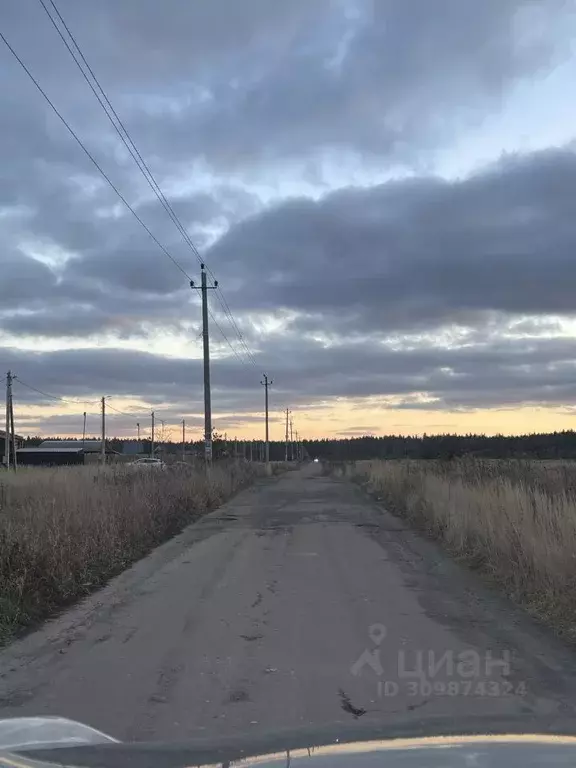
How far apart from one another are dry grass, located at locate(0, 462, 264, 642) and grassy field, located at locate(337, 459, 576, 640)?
17.8ft

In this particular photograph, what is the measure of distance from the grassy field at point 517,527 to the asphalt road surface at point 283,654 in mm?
433

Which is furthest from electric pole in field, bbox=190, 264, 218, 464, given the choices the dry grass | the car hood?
the car hood

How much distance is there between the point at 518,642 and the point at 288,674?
2.41 metres

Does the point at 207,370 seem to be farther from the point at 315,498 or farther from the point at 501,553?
the point at 501,553

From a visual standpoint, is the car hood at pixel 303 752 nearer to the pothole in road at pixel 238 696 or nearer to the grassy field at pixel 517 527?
the pothole in road at pixel 238 696

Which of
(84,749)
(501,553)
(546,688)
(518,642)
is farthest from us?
(501,553)

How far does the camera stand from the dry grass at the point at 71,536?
8.25m

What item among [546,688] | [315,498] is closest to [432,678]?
[546,688]

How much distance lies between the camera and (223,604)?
336 inches

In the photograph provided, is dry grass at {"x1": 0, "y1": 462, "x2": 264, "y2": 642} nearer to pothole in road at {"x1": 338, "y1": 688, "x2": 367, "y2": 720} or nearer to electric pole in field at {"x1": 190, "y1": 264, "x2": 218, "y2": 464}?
pothole in road at {"x1": 338, "y1": 688, "x2": 367, "y2": 720}

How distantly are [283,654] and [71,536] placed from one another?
5.06 metres

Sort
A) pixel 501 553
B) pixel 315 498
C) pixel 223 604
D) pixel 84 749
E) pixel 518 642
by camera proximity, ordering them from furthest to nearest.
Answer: pixel 315 498
pixel 501 553
pixel 223 604
pixel 518 642
pixel 84 749

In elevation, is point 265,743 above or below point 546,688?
above

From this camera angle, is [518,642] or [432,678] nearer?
[432,678]
